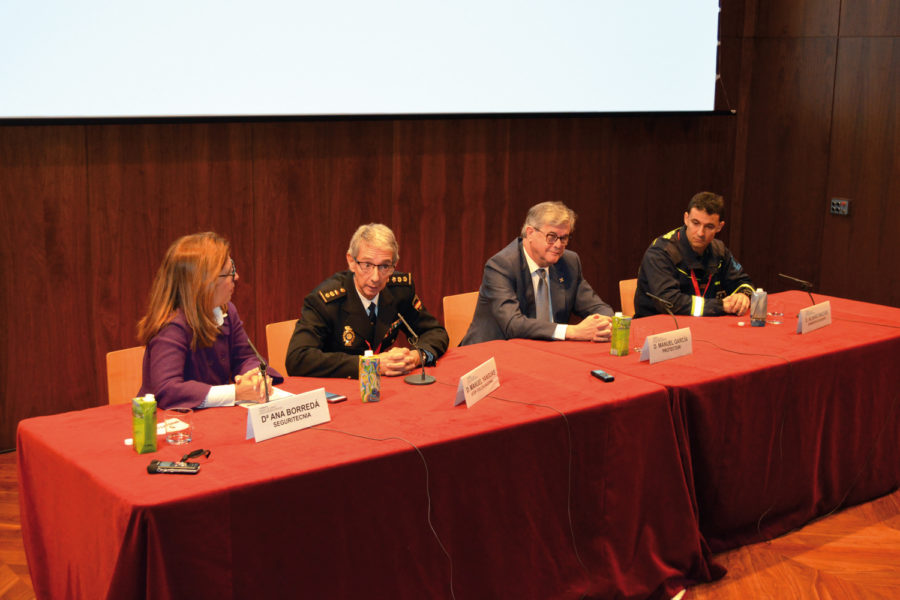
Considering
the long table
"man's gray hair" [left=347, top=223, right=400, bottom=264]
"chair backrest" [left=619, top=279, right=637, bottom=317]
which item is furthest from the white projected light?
the long table

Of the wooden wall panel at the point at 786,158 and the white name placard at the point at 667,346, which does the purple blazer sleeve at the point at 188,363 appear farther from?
the wooden wall panel at the point at 786,158

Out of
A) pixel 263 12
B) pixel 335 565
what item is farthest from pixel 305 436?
pixel 263 12

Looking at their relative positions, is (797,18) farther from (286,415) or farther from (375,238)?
(286,415)

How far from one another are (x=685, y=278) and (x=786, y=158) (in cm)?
267

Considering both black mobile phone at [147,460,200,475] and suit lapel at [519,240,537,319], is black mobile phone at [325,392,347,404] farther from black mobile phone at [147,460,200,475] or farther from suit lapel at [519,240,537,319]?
suit lapel at [519,240,537,319]

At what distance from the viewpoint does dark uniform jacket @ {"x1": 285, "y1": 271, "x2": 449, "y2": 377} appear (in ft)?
10.2

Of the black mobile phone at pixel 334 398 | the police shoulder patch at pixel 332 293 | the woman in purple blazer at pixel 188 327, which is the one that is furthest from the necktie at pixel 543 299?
the woman in purple blazer at pixel 188 327

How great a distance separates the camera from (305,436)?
8.08 ft

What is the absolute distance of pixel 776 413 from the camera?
3.33 meters

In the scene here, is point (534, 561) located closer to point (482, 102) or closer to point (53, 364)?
point (53, 364)

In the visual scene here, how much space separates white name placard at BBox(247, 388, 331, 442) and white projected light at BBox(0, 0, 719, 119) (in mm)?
2357

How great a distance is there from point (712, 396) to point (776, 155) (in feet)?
13.2

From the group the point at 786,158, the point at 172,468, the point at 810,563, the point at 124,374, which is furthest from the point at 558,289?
the point at 786,158

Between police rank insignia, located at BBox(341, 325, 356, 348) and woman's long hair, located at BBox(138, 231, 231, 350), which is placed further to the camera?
police rank insignia, located at BBox(341, 325, 356, 348)
